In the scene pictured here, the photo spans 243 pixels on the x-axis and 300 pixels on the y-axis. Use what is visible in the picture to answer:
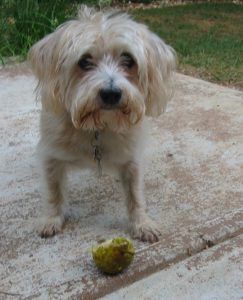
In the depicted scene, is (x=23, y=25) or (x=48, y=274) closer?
(x=48, y=274)

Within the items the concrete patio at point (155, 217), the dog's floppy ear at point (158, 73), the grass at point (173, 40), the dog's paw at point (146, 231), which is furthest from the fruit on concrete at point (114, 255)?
the grass at point (173, 40)

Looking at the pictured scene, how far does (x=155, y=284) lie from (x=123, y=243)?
25 cm

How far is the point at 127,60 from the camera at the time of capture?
2600 mm

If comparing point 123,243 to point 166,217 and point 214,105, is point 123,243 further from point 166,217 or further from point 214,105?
point 214,105

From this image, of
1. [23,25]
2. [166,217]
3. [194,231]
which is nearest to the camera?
[194,231]

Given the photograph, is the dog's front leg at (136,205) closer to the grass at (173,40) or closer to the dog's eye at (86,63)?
the dog's eye at (86,63)

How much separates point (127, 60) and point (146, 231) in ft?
2.81

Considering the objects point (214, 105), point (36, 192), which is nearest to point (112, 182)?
point (36, 192)

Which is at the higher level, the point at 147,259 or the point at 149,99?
the point at 149,99

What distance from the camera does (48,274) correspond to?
97.6 inches

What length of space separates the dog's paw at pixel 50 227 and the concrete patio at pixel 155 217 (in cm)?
4

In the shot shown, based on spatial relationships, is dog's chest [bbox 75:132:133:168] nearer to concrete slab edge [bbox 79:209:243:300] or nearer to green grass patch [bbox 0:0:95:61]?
concrete slab edge [bbox 79:209:243:300]

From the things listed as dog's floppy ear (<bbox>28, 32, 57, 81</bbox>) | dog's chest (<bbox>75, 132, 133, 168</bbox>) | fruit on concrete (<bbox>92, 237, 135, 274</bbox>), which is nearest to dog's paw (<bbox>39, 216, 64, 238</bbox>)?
dog's chest (<bbox>75, 132, 133, 168</bbox>)

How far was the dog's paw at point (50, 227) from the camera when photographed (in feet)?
9.16
